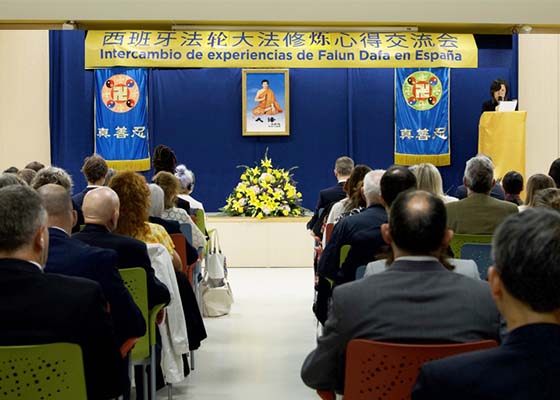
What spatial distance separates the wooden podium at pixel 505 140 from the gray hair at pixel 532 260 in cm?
863

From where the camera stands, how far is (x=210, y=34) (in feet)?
34.2

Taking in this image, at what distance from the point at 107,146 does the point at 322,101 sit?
292 centimetres

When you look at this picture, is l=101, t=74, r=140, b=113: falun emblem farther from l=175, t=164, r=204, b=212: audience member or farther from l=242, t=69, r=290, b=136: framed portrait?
l=175, t=164, r=204, b=212: audience member

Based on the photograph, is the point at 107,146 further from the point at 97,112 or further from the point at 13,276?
the point at 13,276

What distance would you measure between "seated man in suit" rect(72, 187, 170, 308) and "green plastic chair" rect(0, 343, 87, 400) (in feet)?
4.86

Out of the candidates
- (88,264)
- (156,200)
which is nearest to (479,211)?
(156,200)

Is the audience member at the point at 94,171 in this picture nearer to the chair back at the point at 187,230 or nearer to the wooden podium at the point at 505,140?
the chair back at the point at 187,230

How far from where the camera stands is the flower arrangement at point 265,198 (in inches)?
395

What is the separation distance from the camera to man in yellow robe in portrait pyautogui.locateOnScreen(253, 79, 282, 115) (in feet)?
37.8

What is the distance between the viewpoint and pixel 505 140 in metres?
10.2

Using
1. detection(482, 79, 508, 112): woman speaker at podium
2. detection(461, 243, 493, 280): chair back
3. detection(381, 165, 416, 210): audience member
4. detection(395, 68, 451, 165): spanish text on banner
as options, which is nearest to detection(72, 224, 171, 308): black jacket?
detection(381, 165, 416, 210): audience member

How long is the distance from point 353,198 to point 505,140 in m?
5.05

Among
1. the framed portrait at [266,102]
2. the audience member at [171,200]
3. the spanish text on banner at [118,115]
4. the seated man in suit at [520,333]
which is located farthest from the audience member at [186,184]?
the seated man in suit at [520,333]

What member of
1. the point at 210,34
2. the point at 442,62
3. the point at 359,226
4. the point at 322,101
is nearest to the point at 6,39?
the point at 210,34
